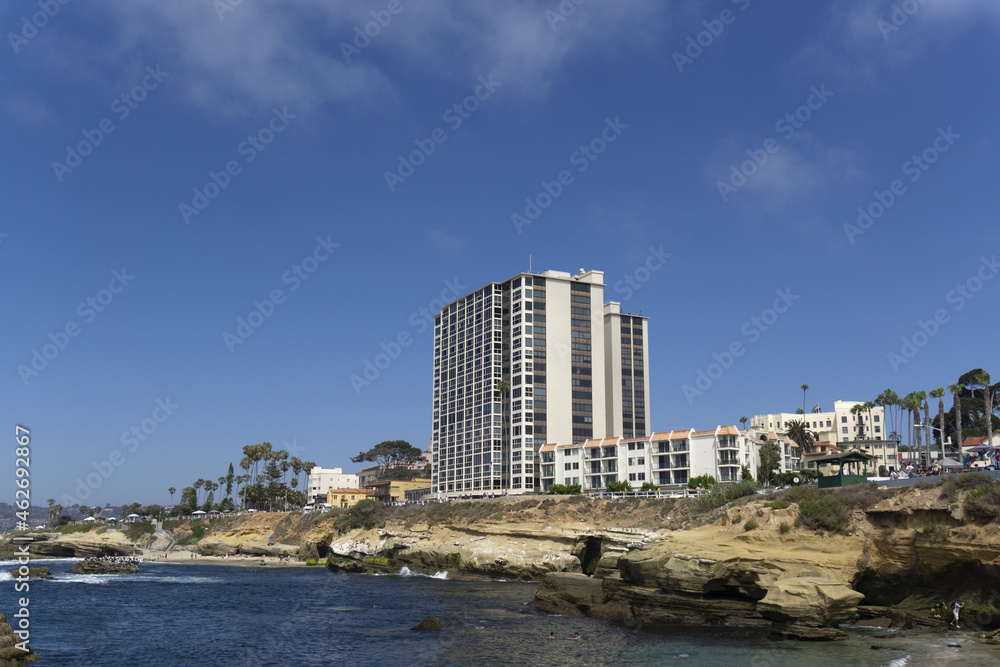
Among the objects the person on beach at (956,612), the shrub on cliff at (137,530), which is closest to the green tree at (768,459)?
the person on beach at (956,612)

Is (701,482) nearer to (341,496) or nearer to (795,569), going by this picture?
(795,569)

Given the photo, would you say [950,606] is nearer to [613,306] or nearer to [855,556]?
[855,556]

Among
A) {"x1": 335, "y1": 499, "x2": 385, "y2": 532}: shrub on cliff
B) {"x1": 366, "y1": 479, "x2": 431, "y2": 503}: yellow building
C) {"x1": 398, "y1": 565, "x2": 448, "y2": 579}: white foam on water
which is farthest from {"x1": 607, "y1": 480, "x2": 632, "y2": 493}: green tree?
{"x1": 366, "y1": 479, "x2": 431, "y2": 503}: yellow building

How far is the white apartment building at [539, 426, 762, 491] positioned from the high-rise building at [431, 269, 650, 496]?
7.18 metres

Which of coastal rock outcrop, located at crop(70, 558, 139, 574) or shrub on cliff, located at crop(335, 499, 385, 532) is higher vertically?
shrub on cliff, located at crop(335, 499, 385, 532)

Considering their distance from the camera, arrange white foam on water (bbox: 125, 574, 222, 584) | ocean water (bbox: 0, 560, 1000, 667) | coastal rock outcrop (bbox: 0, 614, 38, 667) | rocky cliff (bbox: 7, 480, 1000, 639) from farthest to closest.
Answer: white foam on water (bbox: 125, 574, 222, 584), rocky cliff (bbox: 7, 480, 1000, 639), ocean water (bbox: 0, 560, 1000, 667), coastal rock outcrop (bbox: 0, 614, 38, 667)

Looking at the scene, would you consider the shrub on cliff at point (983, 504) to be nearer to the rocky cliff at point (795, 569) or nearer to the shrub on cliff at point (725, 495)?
the rocky cliff at point (795, 569)

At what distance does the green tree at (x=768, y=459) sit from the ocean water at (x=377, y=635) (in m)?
55.6

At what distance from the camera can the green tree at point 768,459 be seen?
113m

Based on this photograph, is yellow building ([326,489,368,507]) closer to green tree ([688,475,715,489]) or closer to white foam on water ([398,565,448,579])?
white foam on water ([398,565,448,579])

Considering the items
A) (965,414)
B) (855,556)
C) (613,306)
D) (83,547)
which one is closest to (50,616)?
(855,556)

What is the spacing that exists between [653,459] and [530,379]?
105ft

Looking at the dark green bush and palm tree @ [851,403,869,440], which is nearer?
Result: the dark green bush

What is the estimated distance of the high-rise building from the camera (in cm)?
14312
